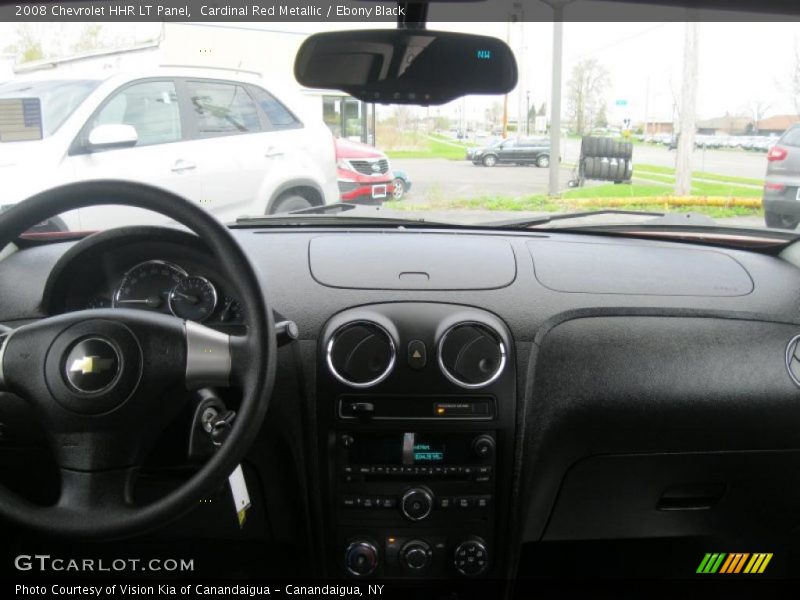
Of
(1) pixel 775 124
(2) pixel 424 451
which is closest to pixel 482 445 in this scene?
(2) pixel 424 451

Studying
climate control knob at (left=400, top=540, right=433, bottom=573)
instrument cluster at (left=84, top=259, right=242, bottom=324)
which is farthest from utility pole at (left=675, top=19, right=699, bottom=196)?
instrument cluster at (left=84, top=259, right=242, bottom=324)

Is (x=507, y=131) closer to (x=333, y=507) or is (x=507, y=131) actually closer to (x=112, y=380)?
(x=333, y=507)

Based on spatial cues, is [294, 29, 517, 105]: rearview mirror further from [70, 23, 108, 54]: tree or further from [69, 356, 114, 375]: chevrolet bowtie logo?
[70, 23, 108, 54]: tree

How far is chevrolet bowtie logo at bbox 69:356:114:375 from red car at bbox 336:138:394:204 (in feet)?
5.79

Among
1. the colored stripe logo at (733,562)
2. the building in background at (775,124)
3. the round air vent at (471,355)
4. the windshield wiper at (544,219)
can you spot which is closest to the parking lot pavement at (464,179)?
the windshield wiper at (544,219)

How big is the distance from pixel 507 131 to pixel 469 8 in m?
0.83

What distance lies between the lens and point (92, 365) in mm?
1768

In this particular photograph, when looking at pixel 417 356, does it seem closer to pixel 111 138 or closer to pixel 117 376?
pixel 117 376

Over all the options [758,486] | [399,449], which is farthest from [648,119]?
[399,449]

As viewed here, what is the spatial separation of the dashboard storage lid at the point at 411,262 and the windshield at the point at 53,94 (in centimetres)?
234

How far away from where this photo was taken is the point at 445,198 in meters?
3.35

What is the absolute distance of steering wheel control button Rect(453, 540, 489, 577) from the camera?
2629 mm

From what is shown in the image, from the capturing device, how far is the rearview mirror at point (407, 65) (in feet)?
7.27

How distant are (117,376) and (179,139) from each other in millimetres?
2933
